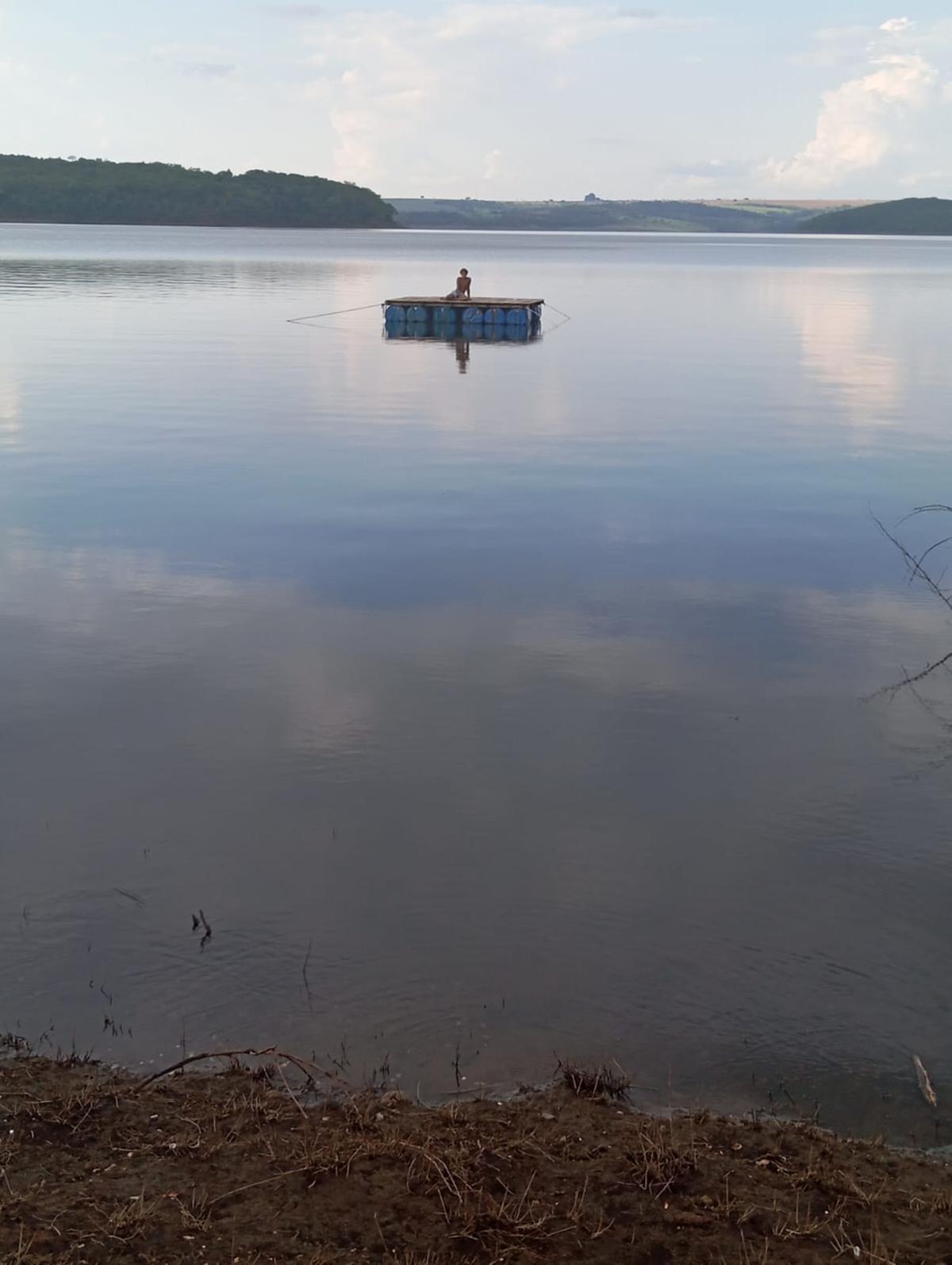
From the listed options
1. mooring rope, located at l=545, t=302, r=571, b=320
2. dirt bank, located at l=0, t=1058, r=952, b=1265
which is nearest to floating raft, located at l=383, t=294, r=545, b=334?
mooring rope, located at l=545, t=302, r=571, b=320

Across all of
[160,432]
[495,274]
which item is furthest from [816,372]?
[495,274]

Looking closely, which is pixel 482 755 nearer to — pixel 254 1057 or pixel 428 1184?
pixel 254 1057

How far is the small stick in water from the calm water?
0.08 meters

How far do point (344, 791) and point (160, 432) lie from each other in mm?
12644

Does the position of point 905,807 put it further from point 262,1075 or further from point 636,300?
point 636,300

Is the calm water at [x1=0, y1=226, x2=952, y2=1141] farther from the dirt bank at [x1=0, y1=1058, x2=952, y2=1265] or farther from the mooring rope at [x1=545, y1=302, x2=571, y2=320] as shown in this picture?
the mooring rope at [x1=545, y1=302, x2=571, y2=320]

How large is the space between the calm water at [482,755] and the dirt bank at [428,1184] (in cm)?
51

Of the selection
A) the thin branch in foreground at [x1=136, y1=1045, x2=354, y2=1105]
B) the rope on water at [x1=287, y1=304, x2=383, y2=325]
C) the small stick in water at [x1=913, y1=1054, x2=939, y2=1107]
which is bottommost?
the small stick in water at [x1=913, y1=1054, x2=939, y2=1107]

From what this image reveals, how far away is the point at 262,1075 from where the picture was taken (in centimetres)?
501

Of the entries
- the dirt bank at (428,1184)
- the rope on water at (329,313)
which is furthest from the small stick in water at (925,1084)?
the rope on water at (329,313)

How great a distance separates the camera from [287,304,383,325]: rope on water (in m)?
37.4

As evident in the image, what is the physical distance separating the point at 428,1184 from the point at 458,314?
34.0 meters

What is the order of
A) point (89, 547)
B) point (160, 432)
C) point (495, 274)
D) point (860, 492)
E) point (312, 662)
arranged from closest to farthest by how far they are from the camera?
1. point (312, 662)
2. point (89, 547)
3. point (860, 492)
4. point (160, 432)
5. point (495, 274)

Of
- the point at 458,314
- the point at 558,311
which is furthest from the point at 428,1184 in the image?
the point at 558,311
